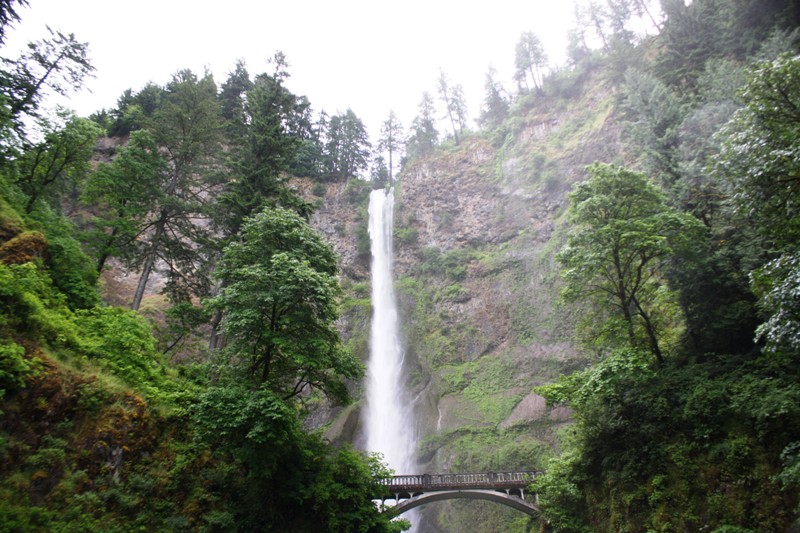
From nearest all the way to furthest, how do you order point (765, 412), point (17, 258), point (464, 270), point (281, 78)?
point (765, 412)
point (17, 258)
point (281, 78)
point (464, 270)

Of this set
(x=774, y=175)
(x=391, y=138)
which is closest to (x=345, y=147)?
(x=391, y=138)

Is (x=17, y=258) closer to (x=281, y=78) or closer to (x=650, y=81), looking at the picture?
(x=281, y=78)

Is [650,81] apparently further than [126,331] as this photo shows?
Yes

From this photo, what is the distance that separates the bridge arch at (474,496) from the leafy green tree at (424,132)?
138 ft

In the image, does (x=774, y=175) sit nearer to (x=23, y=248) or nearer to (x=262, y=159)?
(x=262, y=159)

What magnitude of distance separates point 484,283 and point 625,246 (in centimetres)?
2369

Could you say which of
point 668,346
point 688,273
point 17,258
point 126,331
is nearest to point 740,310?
point 688,273

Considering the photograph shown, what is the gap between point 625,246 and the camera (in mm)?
14109

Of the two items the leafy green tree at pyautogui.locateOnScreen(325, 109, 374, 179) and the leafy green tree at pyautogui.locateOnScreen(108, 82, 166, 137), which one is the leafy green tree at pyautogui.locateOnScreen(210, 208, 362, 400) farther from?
the leafy green tree at pyautogui.locateOnScreen(325, 109, 374, 179)

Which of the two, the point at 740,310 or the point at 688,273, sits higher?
the point at 688,273

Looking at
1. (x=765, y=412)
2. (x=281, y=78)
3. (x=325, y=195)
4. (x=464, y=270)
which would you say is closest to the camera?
(x=765, y=412)

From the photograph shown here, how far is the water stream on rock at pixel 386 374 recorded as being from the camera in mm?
29125

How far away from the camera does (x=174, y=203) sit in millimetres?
17281

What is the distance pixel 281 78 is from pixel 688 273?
1890 centimetres
